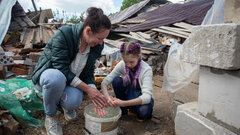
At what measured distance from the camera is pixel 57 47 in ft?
5.82

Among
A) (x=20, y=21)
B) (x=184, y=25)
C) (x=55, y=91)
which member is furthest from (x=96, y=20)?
(x=20, y=21)

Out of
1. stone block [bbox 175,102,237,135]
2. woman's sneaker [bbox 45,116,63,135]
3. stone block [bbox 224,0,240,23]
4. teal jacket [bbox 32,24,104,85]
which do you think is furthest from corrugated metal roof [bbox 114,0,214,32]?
woman's sneaker [bbox 45,116,63,135]

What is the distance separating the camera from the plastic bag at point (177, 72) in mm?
1923

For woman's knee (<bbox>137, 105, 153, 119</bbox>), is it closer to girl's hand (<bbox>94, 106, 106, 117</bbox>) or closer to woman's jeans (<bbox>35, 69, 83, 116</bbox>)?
girl's hand (<bbox>94, 106, 106, 117</bbox>)

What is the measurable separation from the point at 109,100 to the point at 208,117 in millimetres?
932

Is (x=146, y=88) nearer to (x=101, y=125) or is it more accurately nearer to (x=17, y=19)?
(x=101, y=125)

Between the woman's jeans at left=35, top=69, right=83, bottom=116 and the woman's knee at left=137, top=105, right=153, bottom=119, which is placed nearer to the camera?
the woman's jeans at left=35, top=69, right=83, bottom=116

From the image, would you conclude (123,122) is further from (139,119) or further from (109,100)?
(109,100)

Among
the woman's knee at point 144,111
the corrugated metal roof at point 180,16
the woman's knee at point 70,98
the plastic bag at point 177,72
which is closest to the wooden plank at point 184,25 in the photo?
the corrugated metal roof at point 180,16

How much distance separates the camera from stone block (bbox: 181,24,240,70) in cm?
120

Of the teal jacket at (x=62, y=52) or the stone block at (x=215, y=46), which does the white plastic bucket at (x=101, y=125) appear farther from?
the stone block at (x=215, y=46)

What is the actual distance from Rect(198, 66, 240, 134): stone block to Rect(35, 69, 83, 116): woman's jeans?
1.21 meters

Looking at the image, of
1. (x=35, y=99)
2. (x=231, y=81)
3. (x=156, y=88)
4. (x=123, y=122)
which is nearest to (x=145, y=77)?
(x=123, y=122)

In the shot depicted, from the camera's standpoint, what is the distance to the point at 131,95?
89.8 inches
